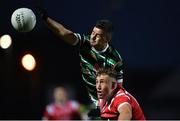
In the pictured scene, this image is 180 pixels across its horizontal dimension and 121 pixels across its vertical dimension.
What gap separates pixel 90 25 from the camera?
43.4 feet

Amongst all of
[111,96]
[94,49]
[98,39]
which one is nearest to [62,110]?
[94,49]

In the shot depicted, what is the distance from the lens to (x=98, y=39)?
7895 mm

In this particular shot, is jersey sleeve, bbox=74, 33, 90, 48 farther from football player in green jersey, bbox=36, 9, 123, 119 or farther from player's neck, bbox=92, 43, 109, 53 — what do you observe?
player's neck, bbox=92, 43, 109, 53

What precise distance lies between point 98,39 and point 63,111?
5628 mm

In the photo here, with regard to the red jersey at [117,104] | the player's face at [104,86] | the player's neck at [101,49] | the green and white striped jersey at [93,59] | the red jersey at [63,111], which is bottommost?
the red jersey at [63,111]

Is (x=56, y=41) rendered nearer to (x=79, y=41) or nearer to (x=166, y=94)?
(x=166, y=94)

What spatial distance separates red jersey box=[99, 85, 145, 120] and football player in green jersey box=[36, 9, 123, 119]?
2.81ft

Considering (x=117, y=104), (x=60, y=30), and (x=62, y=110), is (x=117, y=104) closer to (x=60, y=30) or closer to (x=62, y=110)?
(x=60, y=30)

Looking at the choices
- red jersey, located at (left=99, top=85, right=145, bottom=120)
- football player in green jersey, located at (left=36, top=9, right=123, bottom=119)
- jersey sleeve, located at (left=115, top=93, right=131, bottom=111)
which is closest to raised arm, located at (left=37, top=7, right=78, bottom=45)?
football player in green jersey, located at (left=36, top=9, right=123, bottom=119)

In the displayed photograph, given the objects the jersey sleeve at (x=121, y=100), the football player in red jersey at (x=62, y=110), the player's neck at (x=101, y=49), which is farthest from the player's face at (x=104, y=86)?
the football player in red jersey at (x=62, y=110)

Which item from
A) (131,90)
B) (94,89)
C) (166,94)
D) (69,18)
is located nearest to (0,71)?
(69,18)

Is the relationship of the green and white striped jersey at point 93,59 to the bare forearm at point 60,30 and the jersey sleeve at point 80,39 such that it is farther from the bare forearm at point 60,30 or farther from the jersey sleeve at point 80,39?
the bare forearm at point 60,30

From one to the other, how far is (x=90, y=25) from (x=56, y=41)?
147cm

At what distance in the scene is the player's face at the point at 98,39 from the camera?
308 inches
